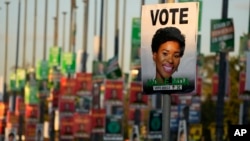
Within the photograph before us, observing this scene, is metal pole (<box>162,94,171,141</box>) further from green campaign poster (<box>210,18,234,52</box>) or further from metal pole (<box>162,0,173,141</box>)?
green campaign poster (<box>210,18,234,52</box>)

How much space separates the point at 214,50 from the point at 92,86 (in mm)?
22810

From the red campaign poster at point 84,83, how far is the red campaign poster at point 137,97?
10618 mm

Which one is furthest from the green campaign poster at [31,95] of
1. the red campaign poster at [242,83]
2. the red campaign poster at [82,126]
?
the red campaign poster at [242,83]

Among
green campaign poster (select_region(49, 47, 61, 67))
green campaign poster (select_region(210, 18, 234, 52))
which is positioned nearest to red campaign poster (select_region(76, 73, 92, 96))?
green campaign poster (select_region(49, 47, 61, 67))

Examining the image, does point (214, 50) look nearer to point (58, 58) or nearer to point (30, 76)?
point (58, 58)

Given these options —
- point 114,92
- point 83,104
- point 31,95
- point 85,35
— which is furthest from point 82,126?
point 85,35

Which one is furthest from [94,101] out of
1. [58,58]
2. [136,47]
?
[136,47]

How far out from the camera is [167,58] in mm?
24531

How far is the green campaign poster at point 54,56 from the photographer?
81.4 metres

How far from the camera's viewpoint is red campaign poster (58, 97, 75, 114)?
76062mm

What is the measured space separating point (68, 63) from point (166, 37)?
179ft

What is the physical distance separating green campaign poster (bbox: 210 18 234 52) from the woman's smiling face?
28137 millimetres

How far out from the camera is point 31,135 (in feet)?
266

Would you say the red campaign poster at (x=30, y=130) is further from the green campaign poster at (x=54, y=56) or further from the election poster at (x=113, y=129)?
the election poster at (x=113, y=129)
